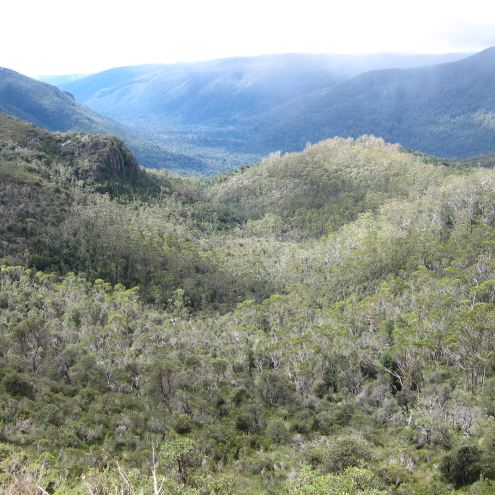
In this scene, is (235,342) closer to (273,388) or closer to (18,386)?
(273,388)

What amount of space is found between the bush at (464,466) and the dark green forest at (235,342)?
137mm

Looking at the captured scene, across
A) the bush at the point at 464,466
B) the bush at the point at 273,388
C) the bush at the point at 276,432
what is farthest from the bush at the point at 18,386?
the bush at the point at 464,466

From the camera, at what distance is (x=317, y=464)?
1426 inches

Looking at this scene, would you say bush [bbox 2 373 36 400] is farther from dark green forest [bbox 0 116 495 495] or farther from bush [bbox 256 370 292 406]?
bush [bbox 256 370 292 406]

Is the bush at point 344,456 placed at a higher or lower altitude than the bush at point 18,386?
lower

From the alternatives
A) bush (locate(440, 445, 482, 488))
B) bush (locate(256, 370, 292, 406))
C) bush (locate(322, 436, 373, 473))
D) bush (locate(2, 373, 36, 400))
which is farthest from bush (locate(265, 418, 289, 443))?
bush (locate(2, 373, 36, 400))

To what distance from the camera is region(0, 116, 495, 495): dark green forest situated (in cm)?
3331

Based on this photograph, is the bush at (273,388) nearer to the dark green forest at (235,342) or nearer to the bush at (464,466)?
the dark green forest at (235,342)

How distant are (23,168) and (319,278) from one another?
81.3m

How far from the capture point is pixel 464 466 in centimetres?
3338

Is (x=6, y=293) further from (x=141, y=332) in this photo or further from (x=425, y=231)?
(x=425, y=231)

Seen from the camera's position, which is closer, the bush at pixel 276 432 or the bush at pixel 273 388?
the bush at pixel 276 432

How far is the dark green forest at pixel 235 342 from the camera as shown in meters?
33.3

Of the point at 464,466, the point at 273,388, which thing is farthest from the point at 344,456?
the point at 273,388
